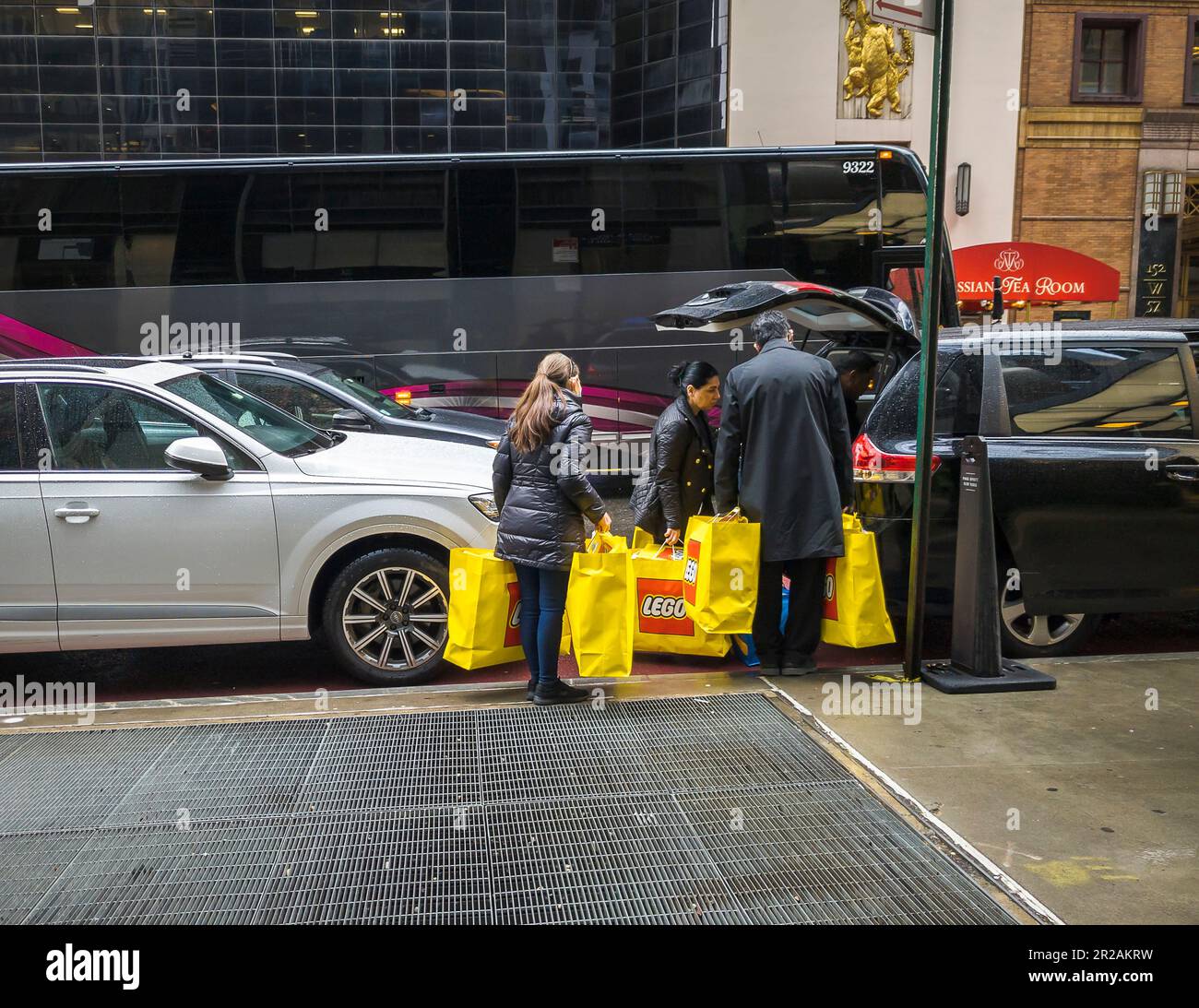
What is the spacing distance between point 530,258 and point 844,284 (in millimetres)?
3587

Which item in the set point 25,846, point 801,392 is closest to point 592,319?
point 801,392

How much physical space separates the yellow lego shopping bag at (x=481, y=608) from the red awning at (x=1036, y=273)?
13.1 metres

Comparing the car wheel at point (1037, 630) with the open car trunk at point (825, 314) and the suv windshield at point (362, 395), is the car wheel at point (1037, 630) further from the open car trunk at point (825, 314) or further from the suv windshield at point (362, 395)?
the suv windshield at point (362, 395)

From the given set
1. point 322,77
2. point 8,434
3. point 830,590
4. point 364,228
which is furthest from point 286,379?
point 322,77

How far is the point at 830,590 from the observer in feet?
20.3

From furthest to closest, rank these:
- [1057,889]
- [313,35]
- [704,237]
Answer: [313,35] → [704,237] → [1057,889]

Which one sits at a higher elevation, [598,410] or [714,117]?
[714,117]

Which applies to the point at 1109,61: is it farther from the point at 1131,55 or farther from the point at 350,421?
the point at 350,421

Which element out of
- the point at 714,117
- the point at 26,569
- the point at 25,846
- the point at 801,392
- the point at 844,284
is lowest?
the point at 25,846

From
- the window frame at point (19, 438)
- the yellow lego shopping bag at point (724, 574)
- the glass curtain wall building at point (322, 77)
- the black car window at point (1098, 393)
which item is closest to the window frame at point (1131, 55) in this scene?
the glass curtain wall building at point (322, 77)

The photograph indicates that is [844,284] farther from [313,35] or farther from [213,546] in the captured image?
[313,35]

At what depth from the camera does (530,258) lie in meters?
12.9

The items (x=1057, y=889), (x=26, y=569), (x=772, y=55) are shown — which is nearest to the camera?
(x=1057, y=889)

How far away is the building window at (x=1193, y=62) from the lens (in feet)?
71.2
